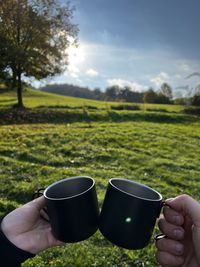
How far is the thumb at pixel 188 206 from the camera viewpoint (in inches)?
80.7

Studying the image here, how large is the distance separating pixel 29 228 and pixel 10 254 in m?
0.26

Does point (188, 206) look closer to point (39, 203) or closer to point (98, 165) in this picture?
point (39, 203)

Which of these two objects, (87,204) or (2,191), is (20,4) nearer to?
(2,191)

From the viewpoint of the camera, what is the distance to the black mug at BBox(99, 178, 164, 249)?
1.99m

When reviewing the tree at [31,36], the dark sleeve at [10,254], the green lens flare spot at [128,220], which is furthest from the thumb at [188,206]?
the tree at [31,36]

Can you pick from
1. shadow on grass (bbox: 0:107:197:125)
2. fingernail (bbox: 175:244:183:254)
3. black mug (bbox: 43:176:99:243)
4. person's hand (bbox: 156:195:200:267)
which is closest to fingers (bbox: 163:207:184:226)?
person's hand (bbox: 156:195:200:267)

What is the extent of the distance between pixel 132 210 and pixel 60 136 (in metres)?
13.0

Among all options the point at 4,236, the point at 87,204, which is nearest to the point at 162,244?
the point at 87,204

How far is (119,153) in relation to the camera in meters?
12.5

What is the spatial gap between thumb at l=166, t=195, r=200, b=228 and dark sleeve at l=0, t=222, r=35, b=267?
89cm

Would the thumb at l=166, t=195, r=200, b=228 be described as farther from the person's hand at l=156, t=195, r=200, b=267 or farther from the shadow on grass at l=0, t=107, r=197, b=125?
the shadow on grass at l=0, t=107, r=197, b=125

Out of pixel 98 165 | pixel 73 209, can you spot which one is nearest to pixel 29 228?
pixel 73 209

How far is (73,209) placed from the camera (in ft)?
6.62

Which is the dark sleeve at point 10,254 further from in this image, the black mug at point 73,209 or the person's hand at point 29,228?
the black mug at point 73,209
